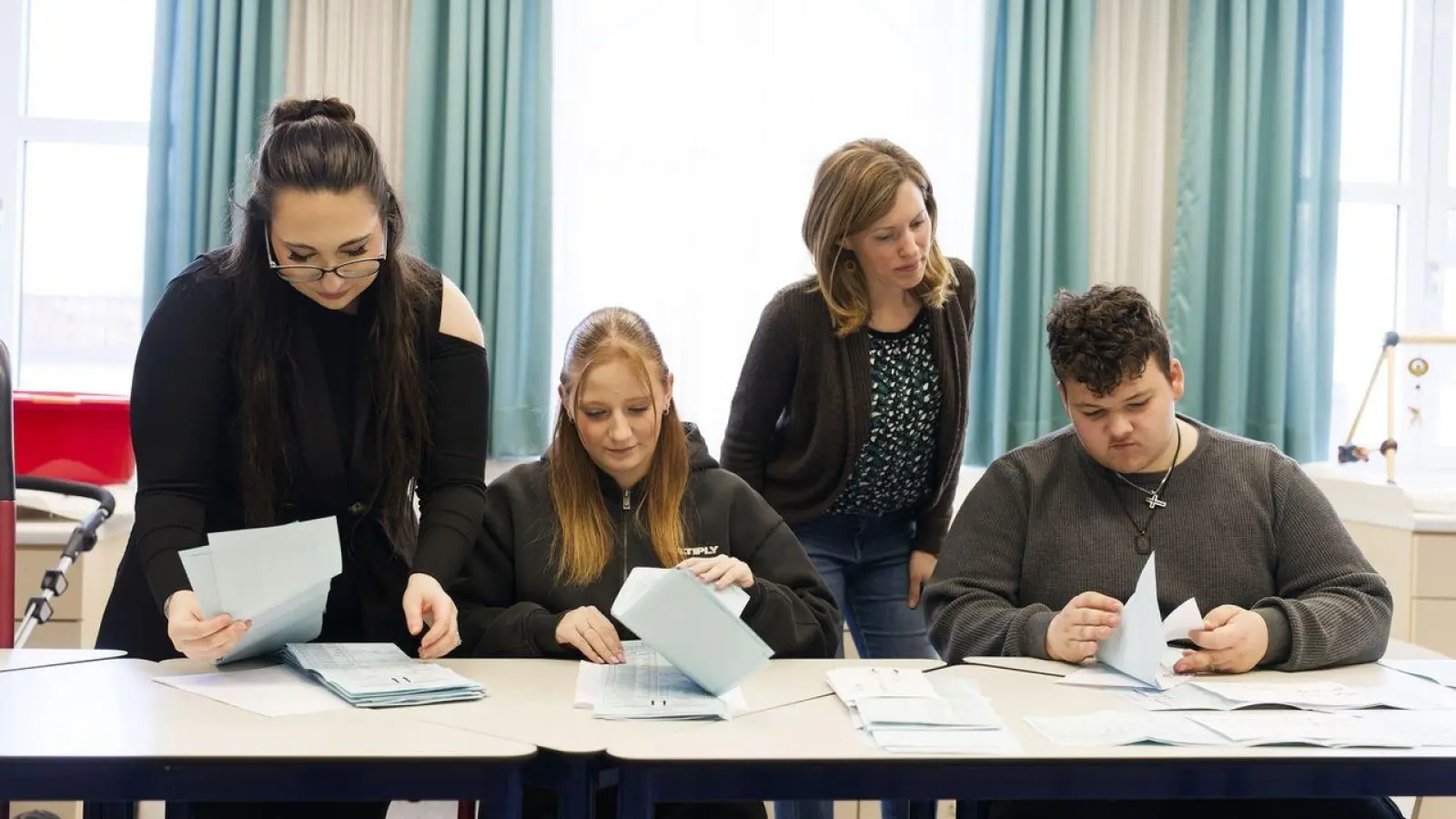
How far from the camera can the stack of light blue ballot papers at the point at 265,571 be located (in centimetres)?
141

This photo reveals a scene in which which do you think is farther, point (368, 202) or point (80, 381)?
point (80, 381)

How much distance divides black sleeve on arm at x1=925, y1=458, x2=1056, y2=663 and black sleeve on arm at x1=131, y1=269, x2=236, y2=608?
1.00 m

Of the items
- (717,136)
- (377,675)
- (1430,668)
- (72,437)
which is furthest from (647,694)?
(717,136)

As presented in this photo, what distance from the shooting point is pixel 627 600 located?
138 cm

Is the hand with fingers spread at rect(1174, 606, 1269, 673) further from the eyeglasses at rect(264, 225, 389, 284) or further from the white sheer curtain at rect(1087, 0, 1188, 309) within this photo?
the white sheer curtain at rect(1087, 0, 1188, 309)

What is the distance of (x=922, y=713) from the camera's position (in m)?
1.38

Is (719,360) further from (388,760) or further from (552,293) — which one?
(388,760)

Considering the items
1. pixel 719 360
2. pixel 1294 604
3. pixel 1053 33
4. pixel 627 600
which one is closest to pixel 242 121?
pixel 719 360

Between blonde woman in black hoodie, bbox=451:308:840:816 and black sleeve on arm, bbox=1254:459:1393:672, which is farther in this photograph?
blonde woman in black hoodie, bbox=451:308:840:816

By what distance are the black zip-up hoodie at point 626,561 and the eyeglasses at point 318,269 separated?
449 mm

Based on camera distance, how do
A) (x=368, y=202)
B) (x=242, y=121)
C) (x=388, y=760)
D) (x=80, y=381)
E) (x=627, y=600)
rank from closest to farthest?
(x=388, y=760), (x=627, y=600), (x=368, y=202), (x=242, y=121), (x=80, y=381)

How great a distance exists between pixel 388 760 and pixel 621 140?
2503 millimetres

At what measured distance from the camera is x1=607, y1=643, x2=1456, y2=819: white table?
1.24 m

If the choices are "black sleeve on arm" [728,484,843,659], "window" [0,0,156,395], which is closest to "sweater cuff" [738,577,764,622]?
"black sleeve on arm" [728,484,843,659]
